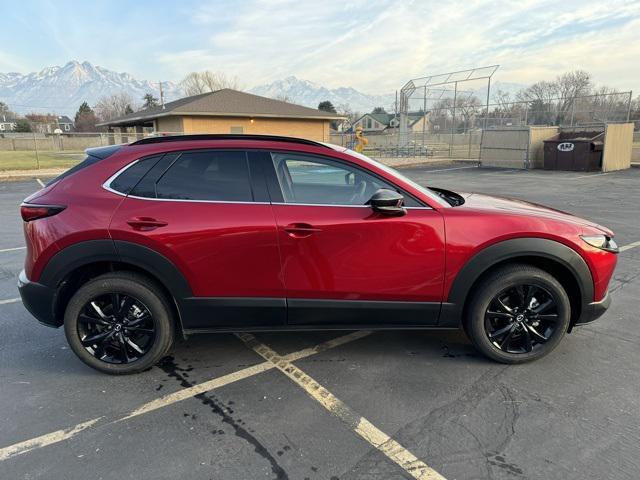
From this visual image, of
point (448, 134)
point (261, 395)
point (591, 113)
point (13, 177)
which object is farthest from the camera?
point (448, 134)

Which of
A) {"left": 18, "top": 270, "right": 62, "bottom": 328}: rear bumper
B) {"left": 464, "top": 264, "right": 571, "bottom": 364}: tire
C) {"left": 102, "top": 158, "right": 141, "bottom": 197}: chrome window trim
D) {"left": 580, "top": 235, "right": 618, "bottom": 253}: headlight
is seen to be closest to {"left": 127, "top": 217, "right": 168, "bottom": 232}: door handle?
{"left": 102, "top": 158, "right": 141, "bottom": 197}: chrome window trim

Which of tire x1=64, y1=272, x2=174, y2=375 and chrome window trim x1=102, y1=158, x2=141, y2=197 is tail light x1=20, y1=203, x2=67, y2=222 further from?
tire x1=64, y1=272, x2=174, y2=375

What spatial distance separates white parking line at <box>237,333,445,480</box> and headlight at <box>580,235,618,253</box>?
2007mm

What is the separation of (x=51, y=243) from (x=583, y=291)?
3.77 metres

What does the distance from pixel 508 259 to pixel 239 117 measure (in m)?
27.3

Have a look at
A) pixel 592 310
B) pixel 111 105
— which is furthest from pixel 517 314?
pixel 111 105

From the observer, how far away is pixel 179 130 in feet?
90.7

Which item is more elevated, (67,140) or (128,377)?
(67,140)

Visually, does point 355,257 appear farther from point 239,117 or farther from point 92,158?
point 239,117

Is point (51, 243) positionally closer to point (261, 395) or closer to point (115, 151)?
point (115, 151)

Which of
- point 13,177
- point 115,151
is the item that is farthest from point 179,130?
point 115,151

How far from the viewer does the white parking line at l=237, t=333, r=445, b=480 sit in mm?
2352

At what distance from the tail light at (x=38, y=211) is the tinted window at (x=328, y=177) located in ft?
5.08

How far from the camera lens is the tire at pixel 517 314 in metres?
3.22
